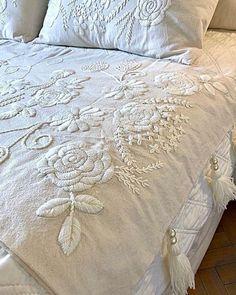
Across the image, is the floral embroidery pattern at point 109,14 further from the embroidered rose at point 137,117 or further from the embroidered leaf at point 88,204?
the embroidered leaf at point 88,204

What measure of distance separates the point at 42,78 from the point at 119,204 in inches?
24.3

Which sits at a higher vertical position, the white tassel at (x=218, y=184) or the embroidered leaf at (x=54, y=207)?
the embroidered leaf at (x=54, y=207)

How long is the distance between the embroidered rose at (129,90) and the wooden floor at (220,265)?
0.69m

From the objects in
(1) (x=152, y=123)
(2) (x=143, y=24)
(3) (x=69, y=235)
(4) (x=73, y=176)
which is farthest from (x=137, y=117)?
(2) (x=143, y=24)

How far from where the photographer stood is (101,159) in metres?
0.72

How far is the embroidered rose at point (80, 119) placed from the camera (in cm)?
84

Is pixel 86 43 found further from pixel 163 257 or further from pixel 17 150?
pixel 163 257

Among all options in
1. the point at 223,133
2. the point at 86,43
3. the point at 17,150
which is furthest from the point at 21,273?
the point at 86,43

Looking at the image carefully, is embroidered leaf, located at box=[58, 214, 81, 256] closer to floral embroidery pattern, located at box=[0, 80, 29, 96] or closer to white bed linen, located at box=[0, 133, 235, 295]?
white bed linen, located at box=[0, 133, 235, 295]

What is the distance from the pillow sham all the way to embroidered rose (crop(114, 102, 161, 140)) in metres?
0.68

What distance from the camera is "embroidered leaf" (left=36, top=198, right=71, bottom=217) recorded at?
614mm

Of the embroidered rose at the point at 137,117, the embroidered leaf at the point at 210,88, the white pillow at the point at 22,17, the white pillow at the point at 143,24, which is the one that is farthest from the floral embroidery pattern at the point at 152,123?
the white pillow at the point at 22,17

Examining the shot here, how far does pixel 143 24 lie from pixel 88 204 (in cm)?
77

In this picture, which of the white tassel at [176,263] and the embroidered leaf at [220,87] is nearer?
the white tassel at [176,263]
